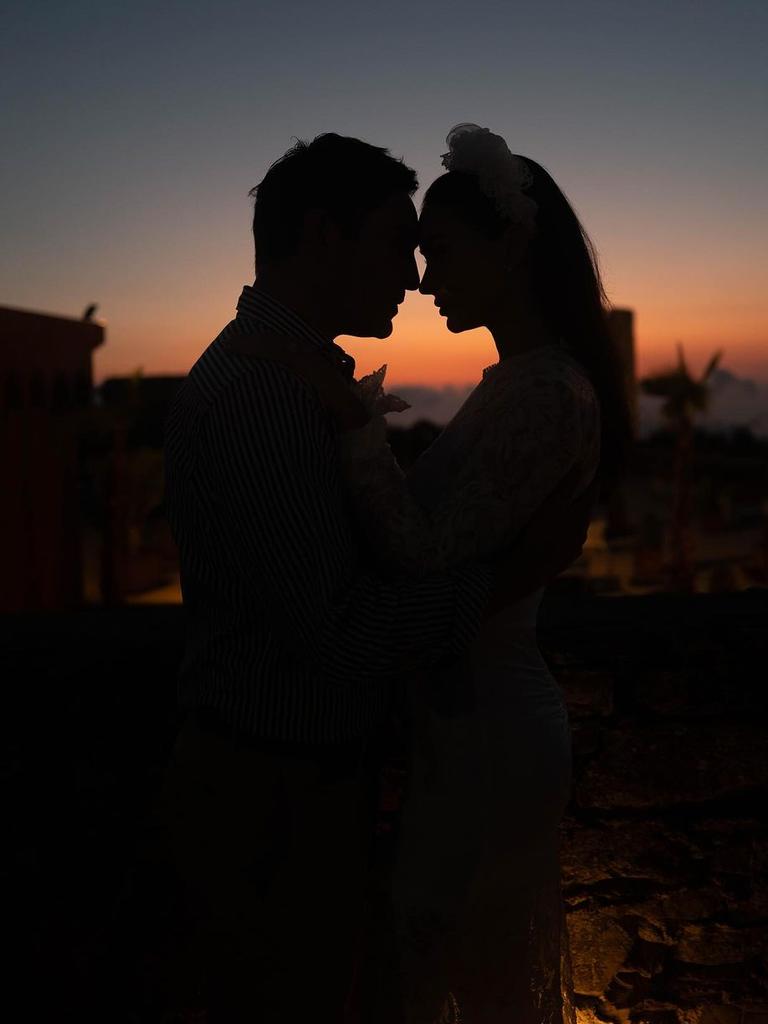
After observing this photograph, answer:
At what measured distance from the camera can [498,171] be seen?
1.83 metres

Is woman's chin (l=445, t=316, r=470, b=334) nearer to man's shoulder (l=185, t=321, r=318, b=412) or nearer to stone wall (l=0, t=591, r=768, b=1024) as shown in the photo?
man's shoulder (l=185, t=321, r=318, b=412)

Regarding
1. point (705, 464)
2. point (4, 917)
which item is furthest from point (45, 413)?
point (705, 464)

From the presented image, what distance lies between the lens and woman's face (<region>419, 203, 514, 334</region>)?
73.4 inches

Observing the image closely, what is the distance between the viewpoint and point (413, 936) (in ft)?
5.79

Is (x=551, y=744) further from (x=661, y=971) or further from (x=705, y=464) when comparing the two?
(x=705, y=464)

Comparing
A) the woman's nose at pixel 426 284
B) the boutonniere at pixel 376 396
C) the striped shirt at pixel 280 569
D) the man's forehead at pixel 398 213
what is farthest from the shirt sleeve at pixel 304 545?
the woman's nose at pixel 426 284

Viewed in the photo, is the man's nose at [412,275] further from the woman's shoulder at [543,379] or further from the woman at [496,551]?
the woman's shoulder at [543,379]

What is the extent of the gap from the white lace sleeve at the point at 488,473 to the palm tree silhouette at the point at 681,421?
68.7 feet

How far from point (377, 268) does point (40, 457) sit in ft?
61.5

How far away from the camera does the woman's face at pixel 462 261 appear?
73.4 inches

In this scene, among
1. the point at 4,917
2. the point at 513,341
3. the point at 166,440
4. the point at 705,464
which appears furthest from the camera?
the point at 705,464

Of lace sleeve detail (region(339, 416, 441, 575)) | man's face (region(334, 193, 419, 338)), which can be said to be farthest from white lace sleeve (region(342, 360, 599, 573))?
man's face (region(334, 193, 419, 338))

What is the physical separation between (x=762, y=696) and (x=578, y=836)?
0.60m

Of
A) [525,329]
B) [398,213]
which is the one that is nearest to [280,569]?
[398,213]
